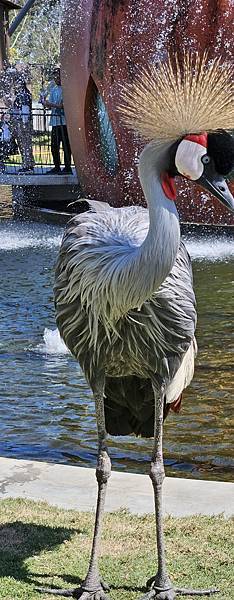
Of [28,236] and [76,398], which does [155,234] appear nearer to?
[76,398]

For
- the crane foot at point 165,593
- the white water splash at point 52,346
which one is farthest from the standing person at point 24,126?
the crane foot at point 165,593

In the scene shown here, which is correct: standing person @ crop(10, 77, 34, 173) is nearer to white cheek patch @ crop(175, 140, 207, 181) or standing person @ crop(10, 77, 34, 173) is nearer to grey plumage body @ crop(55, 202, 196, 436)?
grey plumage body @ crop(55, 202, 196, 436)

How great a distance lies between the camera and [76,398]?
7.79m

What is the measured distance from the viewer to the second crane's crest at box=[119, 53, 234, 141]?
376cm

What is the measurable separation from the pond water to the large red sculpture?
3327mm

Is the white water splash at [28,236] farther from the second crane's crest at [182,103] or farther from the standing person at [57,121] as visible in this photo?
the second crane's crest at [182,103]

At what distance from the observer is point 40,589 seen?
437 cm

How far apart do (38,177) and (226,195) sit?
14217 millimetres

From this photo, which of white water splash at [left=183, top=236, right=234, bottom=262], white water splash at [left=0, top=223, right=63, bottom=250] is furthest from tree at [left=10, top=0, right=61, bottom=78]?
white water splash at [left=183, top=236, right=234, bottom=262]

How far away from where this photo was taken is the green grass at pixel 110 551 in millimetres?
4434

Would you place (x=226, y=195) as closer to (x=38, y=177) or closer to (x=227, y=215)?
(x=227, y=215)

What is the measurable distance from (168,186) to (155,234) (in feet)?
0.79

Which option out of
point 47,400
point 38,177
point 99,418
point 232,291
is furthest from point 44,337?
point 38,177

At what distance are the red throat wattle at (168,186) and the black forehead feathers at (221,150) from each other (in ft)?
0.64
